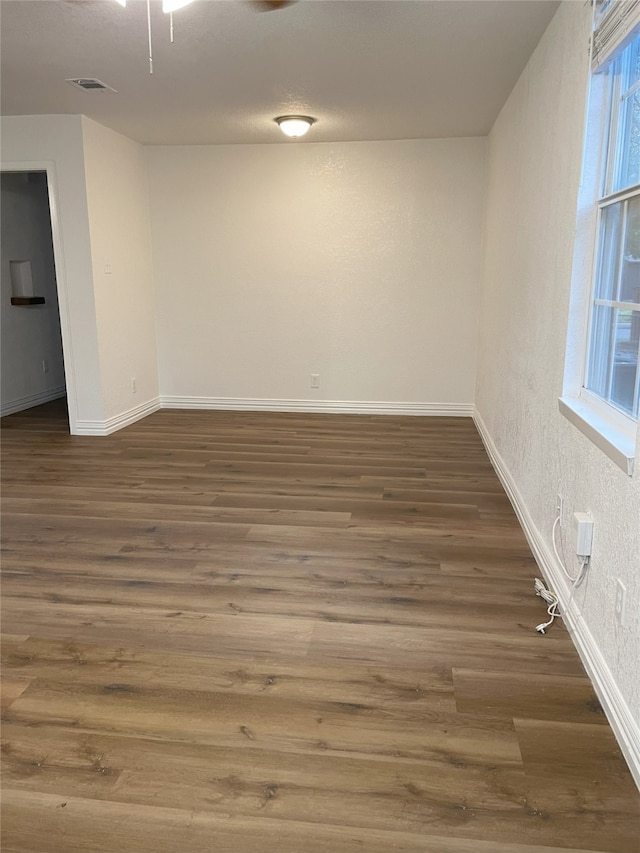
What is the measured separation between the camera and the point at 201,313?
6031 millimetres

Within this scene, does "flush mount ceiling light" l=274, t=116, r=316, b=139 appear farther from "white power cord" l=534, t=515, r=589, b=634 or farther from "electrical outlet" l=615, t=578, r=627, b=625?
"electrical outlet" l=615, t=578, r=627, b=625

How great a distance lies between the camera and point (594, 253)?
7.59 feet

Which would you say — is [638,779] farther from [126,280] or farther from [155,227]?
[155,227]

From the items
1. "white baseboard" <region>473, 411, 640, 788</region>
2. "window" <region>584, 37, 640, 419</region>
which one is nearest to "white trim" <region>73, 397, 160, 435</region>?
"white baseboard" <region>473, 411, 640, 788</region>

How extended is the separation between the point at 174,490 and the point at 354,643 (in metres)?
1.95

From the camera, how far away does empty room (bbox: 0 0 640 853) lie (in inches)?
64.0

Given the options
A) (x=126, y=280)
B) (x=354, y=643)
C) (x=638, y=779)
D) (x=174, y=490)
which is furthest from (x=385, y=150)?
(x=638, y=779)

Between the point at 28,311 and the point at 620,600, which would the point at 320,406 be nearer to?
the point at 28,311

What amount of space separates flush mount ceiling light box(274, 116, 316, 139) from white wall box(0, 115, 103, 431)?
1.50 m

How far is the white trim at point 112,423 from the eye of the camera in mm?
5176

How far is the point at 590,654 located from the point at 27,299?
19.4 ft

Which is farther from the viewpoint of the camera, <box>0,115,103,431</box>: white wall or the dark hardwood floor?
<box>0,115,103,431</box>: white wall

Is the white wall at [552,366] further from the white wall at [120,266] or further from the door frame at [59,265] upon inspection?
the door frame at [59,265]

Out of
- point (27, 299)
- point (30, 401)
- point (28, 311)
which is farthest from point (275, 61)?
point (30, 401)
